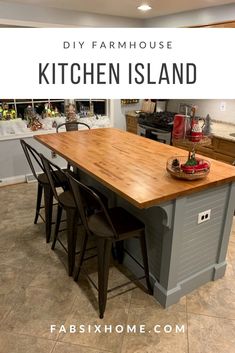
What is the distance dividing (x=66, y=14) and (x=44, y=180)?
103 inches

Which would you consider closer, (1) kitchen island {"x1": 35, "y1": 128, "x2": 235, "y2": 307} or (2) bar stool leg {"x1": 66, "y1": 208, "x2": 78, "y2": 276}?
(1) kitchen island {"x1": 35, "y1": 128, "x2": 235, "y2": 307}

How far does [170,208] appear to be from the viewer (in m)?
1.67

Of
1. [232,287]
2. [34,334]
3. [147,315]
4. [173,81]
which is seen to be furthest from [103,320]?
[173,81]

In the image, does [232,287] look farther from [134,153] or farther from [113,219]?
[134,153]

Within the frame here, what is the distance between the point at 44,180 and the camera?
257cm

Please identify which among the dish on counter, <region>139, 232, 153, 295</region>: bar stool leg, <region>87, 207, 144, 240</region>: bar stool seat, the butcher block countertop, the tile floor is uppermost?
the dish on counter

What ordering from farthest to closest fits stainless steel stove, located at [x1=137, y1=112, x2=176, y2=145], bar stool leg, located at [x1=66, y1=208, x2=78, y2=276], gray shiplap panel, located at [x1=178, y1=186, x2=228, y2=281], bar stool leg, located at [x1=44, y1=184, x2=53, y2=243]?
stainless steel stove, located at [x1=137, y1=112, x2=176, y2=145], bar stool leg, located at [x1=44, y1=184, x2=53, y2=243], bar stool leg, located at [x1=66, y1=208, x2=78, y2=276], gray shiplap panel, located at [x1=178, y1=186, x2=228, y2=281]

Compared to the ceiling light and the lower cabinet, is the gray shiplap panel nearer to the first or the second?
the ceiling light

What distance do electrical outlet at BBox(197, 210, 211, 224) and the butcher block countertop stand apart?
229mm

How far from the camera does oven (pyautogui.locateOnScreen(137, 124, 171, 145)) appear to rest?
14.0ft

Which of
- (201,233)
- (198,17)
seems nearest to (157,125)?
(198,17)

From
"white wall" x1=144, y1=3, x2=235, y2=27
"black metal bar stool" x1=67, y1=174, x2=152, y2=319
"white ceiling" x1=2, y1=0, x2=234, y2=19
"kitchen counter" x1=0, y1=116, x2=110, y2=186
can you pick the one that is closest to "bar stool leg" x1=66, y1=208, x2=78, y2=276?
"black metal bar stool" x1=67, y1=174, x2=152, y2=319

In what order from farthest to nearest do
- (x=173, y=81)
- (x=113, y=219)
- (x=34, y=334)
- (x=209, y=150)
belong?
(x=173, y=81)
(x=209, y=150)
(x=113, y=219)
(x=34, y=334)

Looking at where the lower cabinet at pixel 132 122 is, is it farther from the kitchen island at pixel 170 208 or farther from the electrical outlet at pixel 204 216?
the electrical outlet at pixel 204 216
